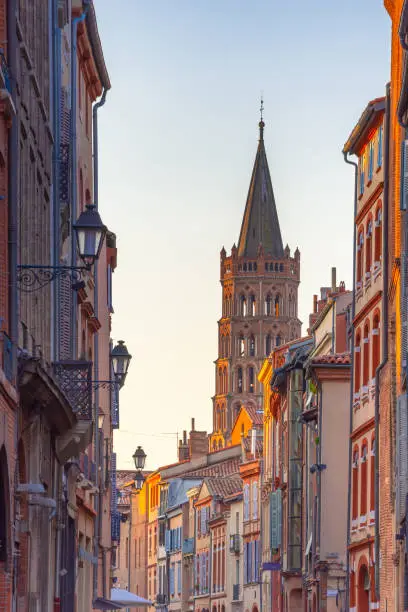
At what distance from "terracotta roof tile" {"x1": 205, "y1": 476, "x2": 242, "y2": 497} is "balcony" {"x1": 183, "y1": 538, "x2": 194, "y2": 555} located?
903cm

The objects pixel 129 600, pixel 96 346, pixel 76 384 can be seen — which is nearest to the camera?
pixel 76 384

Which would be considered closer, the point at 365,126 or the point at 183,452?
the point at 365,126

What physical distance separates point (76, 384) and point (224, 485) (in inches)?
3037

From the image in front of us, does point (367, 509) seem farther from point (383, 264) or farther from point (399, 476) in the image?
point (399, 476)

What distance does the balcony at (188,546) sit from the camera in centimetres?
10971

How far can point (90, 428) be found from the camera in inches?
983

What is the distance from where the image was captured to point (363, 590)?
1730 inches

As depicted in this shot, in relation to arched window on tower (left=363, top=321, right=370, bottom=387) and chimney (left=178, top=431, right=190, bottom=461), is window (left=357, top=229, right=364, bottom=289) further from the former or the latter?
chimney (left=178, top=431, right=190, bottom=461)

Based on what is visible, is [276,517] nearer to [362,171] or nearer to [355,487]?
[355,487]

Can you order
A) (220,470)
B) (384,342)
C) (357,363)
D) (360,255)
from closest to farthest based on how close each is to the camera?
(384,342), (357,363), (360,255), (220,470)

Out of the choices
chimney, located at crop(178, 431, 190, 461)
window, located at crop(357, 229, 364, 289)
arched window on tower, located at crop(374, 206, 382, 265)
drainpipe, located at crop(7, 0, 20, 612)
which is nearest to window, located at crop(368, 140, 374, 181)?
arched window on tower, located at crop(374, 206, 382, 265)

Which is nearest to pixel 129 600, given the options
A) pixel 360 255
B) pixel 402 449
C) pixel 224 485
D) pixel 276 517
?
pixel 360 255

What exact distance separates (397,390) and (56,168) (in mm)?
11390

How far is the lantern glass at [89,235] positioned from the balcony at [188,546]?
90548 millimetres
